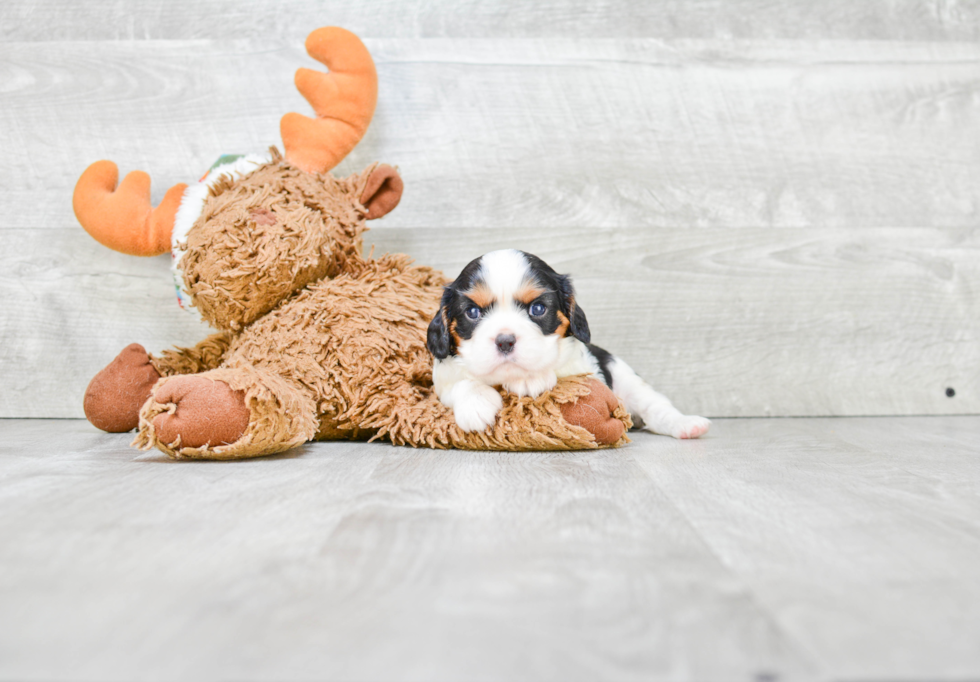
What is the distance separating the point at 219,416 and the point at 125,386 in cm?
50

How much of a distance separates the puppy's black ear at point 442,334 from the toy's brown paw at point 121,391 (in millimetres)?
624

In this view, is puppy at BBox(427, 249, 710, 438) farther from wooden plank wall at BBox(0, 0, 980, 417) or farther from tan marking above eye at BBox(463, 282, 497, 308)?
wooden plank wall at BBox(0, 0, 980, 417)

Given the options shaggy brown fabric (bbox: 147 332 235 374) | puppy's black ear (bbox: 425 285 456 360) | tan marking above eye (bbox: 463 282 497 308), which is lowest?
shaggy brown fabric (bbox: 147 332 235 374)

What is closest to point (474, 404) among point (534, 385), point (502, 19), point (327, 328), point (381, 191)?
point (534, 385)

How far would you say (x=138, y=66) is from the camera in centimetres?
193

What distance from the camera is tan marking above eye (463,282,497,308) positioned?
1370mm

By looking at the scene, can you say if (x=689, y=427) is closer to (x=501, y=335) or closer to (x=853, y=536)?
(x=501, y=335)

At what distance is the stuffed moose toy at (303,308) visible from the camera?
1.37 meters

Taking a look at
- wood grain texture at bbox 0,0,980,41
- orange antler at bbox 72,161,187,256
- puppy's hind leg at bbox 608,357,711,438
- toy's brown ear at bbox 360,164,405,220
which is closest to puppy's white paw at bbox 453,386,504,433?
puppy's hind leg at bbox 608,357,711,438

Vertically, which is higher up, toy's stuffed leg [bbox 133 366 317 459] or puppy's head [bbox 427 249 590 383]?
puppy's head [bbox 427 249 590 383]

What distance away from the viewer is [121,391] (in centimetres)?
160

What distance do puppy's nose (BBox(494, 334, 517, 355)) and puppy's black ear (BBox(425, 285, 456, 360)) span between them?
0.46 feet

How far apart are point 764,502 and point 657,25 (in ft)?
4.80

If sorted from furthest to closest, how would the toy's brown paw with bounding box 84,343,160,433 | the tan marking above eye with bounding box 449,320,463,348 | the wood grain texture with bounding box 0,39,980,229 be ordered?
the wood grain texture with bounding box 0,39,980,229 < the toy's brown paw with bounding box 84,343,160,433 < the tan marking above eye with bounding box 449,320,463,348
